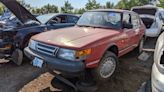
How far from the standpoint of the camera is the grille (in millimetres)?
4223

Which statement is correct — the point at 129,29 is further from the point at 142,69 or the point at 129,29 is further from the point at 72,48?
the point at 72,48

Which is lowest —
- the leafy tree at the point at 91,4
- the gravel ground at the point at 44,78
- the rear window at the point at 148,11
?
the gravel ground at the point at 44,78

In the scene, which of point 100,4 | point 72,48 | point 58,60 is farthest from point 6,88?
point 100,4

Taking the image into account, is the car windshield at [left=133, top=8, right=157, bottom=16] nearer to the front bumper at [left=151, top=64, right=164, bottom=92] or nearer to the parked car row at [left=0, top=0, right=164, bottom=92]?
the parked car row at [left=0, top=0, right=164, bottom=92]

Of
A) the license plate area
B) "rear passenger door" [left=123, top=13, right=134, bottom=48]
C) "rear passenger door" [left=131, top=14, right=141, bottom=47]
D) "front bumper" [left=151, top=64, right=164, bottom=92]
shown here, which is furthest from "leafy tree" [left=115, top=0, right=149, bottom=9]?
"front bumper" [left=151, top=64, right=164, bottom=92]

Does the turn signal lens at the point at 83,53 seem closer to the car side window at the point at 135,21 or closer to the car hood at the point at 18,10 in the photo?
the car side window at the point at 135,21

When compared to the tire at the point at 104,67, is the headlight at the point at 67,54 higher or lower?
higher

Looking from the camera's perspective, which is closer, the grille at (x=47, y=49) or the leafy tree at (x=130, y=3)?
the grille at (x=47, y=49)

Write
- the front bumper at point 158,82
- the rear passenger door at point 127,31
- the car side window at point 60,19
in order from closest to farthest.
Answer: the front bumper at point 158,82 → the rear passenger door at point 127,31 → the car side window at point 60,19

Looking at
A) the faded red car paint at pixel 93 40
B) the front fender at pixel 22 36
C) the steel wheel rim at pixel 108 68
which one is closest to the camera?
the faded red car paint at pixel 93 40

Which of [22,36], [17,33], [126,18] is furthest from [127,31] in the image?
[17,33]

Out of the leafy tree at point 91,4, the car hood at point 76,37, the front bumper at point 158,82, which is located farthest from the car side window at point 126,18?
the leafy tree at point 91,4

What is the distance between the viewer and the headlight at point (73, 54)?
399cm

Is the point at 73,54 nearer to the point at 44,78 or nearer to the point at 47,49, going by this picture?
the point at 47,49
